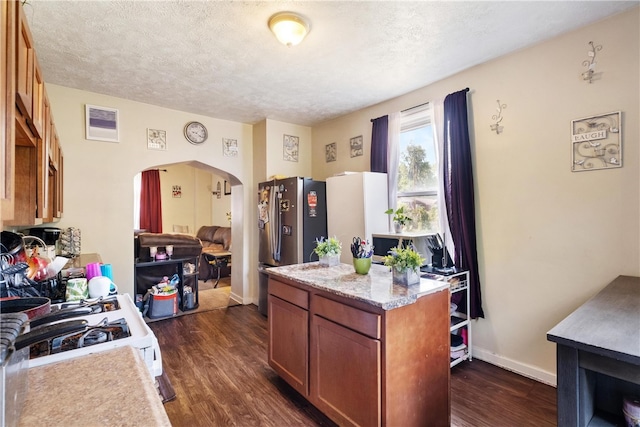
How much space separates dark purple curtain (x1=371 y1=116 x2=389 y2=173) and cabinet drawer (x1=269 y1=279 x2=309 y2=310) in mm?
1963

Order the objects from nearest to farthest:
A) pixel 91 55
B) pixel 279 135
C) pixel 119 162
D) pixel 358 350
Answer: pixel 358 350, pixel 91 55, pixel 119 162, pixel 279 135

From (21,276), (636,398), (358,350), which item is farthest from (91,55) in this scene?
(636,398)

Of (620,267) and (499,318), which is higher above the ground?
(620,267)

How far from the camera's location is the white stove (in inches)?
38.9

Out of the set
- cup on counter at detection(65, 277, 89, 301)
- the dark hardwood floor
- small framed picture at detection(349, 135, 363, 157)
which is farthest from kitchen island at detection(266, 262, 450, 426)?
small framed picture at detection(349, 135, 363, 157)

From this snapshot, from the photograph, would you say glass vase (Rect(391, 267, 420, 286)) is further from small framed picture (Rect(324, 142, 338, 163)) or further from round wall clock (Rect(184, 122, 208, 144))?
round wall clock (Rect(184, 122, 208, 144))

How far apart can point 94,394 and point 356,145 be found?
3.77 m

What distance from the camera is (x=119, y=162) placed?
3.64 metres

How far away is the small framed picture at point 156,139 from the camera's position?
3840 mm

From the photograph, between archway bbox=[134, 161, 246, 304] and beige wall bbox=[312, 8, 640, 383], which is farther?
archway bbox=[134, 161, 246, 304]

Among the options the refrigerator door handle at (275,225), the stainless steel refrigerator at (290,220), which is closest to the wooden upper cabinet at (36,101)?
the stainless steel refrigerator at (290,220)

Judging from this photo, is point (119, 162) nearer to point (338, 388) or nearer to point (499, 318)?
point (338, 388)

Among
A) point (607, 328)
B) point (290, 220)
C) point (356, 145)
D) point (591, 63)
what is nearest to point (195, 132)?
point (290, 220)

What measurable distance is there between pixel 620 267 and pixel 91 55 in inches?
174
